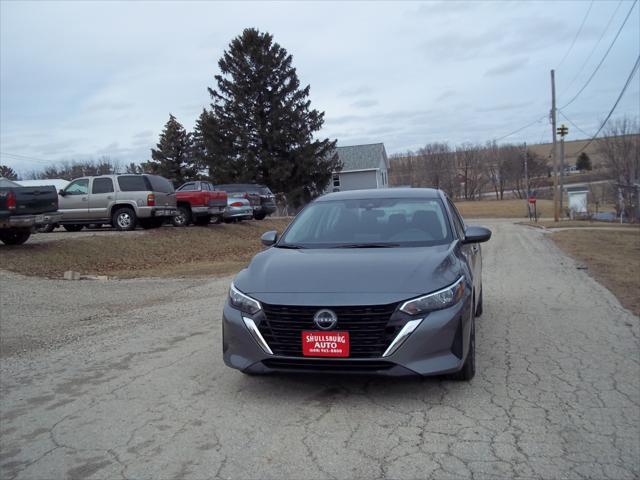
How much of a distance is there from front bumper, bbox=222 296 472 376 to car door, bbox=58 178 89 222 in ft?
50.8

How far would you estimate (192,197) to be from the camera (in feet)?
69.5

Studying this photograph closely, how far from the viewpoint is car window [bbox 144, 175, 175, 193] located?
60.3ft

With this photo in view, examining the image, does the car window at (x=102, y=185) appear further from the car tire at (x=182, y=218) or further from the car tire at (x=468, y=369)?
the car tire at (x=468, y=369)

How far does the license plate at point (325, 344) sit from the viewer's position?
410 centimetres

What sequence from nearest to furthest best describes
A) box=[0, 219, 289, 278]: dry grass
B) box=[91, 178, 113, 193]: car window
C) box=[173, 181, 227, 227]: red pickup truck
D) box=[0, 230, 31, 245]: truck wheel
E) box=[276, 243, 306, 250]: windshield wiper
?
1. box=[276, 243, 306, 250]: windshield wiper
2. box=[0, 219, 289, 278]: dry grass
3. box=[0, 230, 31, 245]: truck wheel
4. box=[91, 178, 113, 193]: car window
5. box=[173, 181, 227, 227]: red pickup truck

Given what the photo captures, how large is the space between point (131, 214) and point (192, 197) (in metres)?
3.15

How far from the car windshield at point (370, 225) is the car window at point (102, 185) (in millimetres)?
13642

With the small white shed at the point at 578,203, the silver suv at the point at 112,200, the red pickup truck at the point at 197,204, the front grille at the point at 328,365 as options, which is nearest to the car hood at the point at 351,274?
the front grille at the point at 328,365

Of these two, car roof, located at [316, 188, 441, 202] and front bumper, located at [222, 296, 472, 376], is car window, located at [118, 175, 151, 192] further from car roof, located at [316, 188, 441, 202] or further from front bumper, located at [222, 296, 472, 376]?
front bumper, located at [222, 296, 472, 376]

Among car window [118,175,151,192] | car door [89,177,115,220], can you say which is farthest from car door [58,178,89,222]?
car window [118,175,151,192]

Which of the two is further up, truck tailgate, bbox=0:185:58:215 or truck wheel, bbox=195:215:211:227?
truck tailgate, bbox=0:185:58:215

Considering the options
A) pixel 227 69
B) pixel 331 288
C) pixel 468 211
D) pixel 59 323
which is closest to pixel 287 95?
pixel 227 69

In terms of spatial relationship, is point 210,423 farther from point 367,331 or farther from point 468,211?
point 468,211

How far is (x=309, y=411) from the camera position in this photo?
4.20 meters
